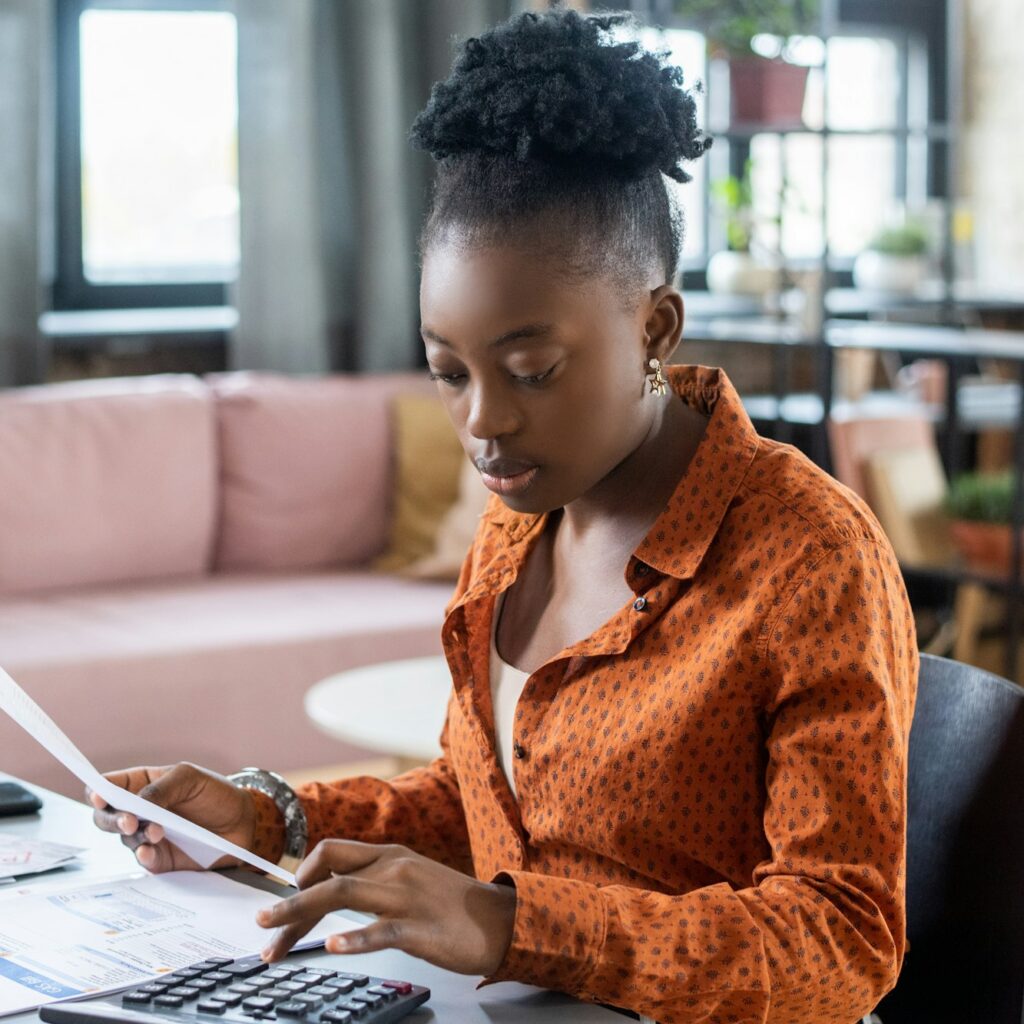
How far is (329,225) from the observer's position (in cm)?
440

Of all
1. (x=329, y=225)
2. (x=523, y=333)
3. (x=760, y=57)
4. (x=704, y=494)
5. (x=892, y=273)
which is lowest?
(x=704, y=494)

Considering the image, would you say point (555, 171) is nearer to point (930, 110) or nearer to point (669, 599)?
point (669, 599)

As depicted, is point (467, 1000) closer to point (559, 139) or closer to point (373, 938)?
point (373, 938)

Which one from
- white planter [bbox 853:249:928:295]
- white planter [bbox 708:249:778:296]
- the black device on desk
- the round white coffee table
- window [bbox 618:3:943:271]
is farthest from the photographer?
window [bbox 618:3:943:271]

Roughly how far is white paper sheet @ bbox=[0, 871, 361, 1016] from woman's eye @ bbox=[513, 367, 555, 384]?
379 millimetres

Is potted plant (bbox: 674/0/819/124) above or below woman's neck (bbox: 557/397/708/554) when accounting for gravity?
above

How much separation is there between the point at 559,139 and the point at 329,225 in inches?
134

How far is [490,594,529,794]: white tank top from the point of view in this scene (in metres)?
1.21

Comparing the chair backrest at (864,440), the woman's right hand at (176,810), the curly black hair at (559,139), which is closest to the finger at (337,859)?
the woman's right hand at (176,810)

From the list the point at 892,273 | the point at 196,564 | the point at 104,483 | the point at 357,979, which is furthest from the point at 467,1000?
the point at 892,273

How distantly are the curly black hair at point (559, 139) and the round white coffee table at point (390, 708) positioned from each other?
133 cm

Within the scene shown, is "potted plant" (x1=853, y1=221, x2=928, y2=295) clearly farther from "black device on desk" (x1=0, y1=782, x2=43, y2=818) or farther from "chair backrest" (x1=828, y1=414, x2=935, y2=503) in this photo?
"black device on desk" (x1=0, y1=782, x2=43, y2=818)

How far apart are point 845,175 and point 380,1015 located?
5.64 meters

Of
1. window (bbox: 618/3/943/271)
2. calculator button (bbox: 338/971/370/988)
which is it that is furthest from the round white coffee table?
window (bbox: 618/3/943/271)
